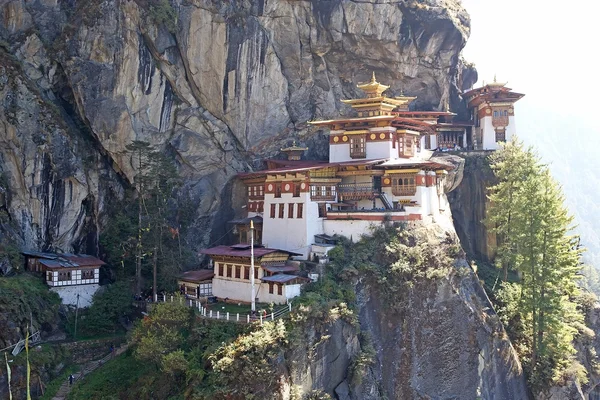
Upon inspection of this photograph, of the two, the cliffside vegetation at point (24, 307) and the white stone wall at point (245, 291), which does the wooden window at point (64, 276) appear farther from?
the white stone wall at point (245, 291)

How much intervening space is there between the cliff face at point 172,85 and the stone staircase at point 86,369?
9.46m

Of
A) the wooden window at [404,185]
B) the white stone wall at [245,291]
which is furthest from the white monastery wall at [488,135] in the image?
the white stone wall at [245,291]

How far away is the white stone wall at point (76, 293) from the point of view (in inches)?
1484

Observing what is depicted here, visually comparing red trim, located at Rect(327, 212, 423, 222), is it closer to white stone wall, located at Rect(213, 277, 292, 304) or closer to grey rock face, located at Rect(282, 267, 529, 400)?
grey rock face, located at Rect(282, 267, 529, 400)

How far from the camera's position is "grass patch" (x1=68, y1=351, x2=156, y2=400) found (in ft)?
101

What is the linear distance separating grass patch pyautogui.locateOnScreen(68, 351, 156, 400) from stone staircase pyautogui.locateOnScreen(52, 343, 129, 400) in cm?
40

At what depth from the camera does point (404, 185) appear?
4044cm

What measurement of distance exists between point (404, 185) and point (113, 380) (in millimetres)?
20818

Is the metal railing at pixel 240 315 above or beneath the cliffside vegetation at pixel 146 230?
beneath

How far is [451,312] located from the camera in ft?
116

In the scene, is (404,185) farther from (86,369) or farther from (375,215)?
(86,369)

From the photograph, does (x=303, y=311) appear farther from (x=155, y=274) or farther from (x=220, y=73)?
(x=220, y=73)

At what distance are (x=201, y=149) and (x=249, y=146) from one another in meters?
3.81

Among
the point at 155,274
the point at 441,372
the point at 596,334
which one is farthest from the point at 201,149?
the point at 596,334
